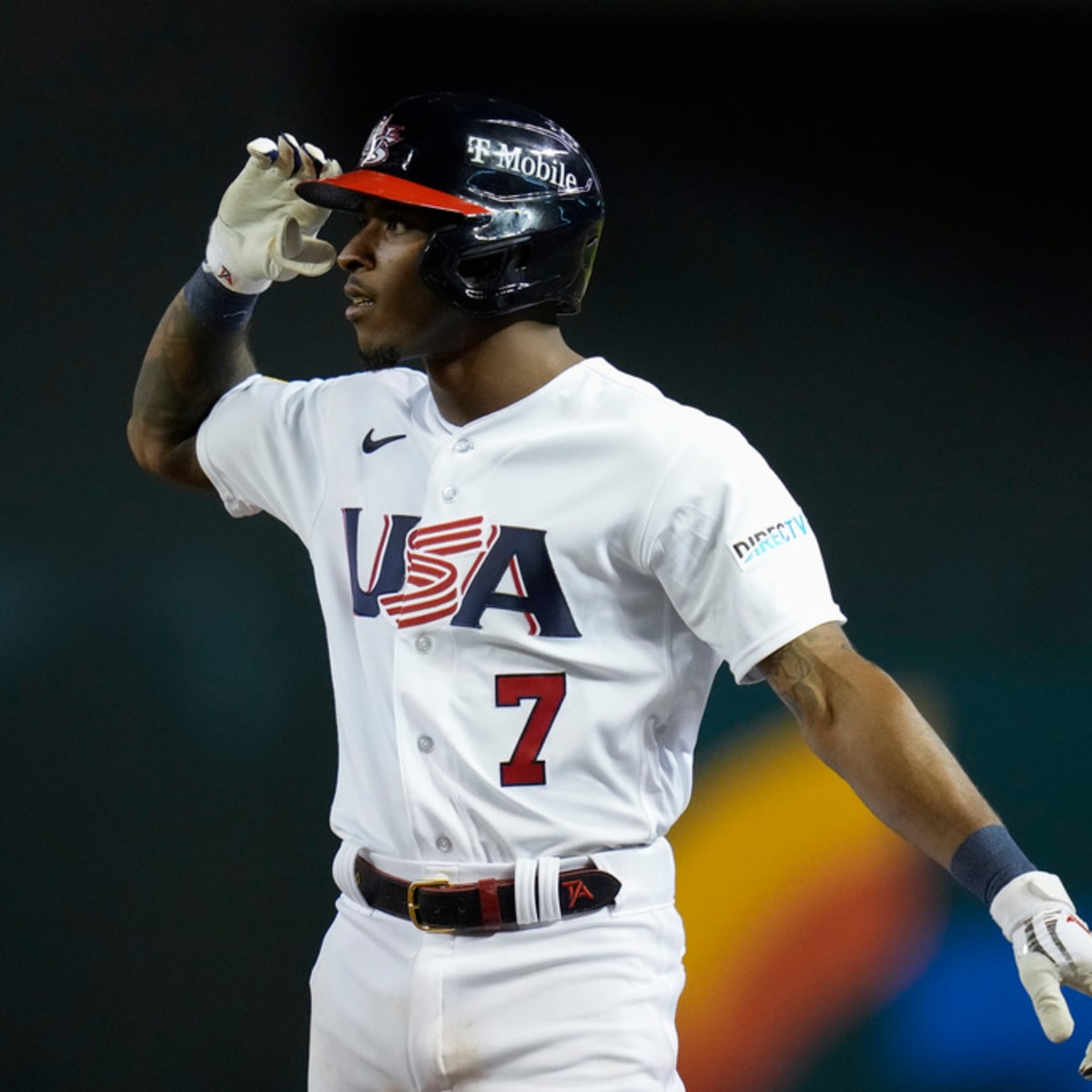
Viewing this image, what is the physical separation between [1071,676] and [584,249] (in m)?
1.40

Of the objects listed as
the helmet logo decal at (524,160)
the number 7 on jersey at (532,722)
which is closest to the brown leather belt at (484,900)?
the number 7 on jersey at (532,722)

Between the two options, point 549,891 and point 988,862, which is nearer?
point 988,862

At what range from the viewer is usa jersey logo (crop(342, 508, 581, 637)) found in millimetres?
1723

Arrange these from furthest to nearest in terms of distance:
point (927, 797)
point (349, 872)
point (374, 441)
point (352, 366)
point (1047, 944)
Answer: point (352, 366)
point (374, 441)
point (349, 872)
point (927, 797)
point (1047, 944)

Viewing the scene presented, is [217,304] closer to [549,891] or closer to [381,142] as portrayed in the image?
[381,142]

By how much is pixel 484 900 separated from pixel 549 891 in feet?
0.22

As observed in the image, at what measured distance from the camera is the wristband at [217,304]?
2.10m

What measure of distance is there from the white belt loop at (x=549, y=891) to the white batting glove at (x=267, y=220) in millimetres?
808

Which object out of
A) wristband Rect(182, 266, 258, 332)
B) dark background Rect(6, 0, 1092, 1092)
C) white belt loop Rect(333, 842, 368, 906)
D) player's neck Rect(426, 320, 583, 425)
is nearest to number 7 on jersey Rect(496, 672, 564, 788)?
white belt loop Rect(333, 842, 368, 906)

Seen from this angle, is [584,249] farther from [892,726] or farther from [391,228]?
[892,726]

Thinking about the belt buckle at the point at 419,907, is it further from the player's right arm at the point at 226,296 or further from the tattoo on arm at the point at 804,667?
the player's right arm at the point at 226,296

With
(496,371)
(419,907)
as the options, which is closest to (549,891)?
(419,907)

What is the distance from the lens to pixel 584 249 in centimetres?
192

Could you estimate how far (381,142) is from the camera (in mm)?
1863
